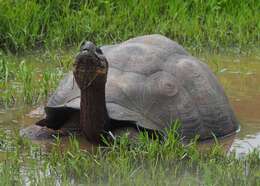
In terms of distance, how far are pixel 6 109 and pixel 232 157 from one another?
2100mm

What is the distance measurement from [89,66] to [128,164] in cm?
81

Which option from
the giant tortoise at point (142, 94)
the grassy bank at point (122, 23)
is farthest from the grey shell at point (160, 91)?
the grassy bank at point (122, 23)

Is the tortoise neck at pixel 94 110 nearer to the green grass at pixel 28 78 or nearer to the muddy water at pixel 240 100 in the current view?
the muddy water at pixel 240 100

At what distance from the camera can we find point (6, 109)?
6.74m

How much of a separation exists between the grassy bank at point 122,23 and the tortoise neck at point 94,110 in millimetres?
2646

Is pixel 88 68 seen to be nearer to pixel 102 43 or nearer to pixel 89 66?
pixel 89 66

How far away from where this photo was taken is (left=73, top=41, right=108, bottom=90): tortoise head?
18.2 ft

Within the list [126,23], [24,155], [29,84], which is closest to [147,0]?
[126,23]

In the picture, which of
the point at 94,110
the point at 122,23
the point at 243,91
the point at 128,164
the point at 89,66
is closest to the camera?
the point at 128,164

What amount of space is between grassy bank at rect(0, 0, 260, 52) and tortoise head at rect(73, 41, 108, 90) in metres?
2.80

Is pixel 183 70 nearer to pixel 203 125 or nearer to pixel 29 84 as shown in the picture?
pixel 203 125

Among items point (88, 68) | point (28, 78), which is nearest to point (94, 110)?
point (88, 68)

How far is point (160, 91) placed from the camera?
19.8 ft

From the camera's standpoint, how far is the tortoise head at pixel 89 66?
5562 mm
